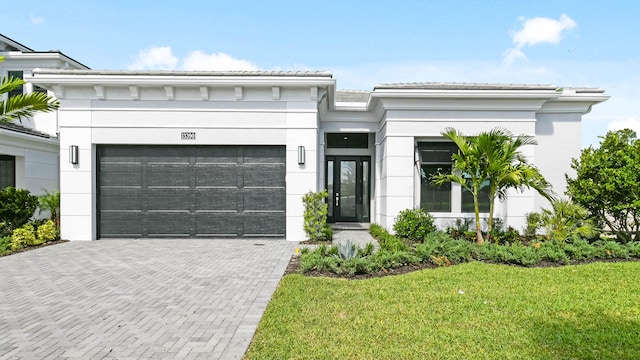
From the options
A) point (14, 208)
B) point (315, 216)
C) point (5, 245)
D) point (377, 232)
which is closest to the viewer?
point (5, 245)

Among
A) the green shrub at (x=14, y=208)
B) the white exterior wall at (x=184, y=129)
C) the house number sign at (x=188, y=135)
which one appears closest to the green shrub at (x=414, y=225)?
the white exterior wall at (x=184, y=129)

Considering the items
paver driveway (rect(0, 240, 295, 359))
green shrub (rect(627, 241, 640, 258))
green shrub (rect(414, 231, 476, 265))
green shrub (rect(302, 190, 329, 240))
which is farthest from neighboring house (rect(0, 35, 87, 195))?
green shrub (rect(627, 241, 640, 258))

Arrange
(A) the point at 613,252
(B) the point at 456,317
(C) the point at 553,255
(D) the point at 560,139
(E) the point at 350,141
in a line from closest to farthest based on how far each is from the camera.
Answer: (B) the point at 456,317 → (C) the point at 553,255 → (A) the point at 613,252 → (D) the point at 560,139 → (E) the point at 350,141

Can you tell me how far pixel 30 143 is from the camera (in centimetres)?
1330

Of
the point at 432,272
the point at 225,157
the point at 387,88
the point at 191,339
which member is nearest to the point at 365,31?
the point at 387,88

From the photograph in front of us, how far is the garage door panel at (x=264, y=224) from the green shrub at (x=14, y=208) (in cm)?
637

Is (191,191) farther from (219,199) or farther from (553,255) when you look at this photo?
(553,255)

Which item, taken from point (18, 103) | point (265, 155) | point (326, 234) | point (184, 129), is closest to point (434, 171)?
point (326, 234)

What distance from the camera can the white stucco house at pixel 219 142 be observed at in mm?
10719

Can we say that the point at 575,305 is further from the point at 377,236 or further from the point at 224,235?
the point at 224,235

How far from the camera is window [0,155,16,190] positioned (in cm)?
1357

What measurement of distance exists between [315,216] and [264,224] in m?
1.63

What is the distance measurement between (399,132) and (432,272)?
579cm

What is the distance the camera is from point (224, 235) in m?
11.0
